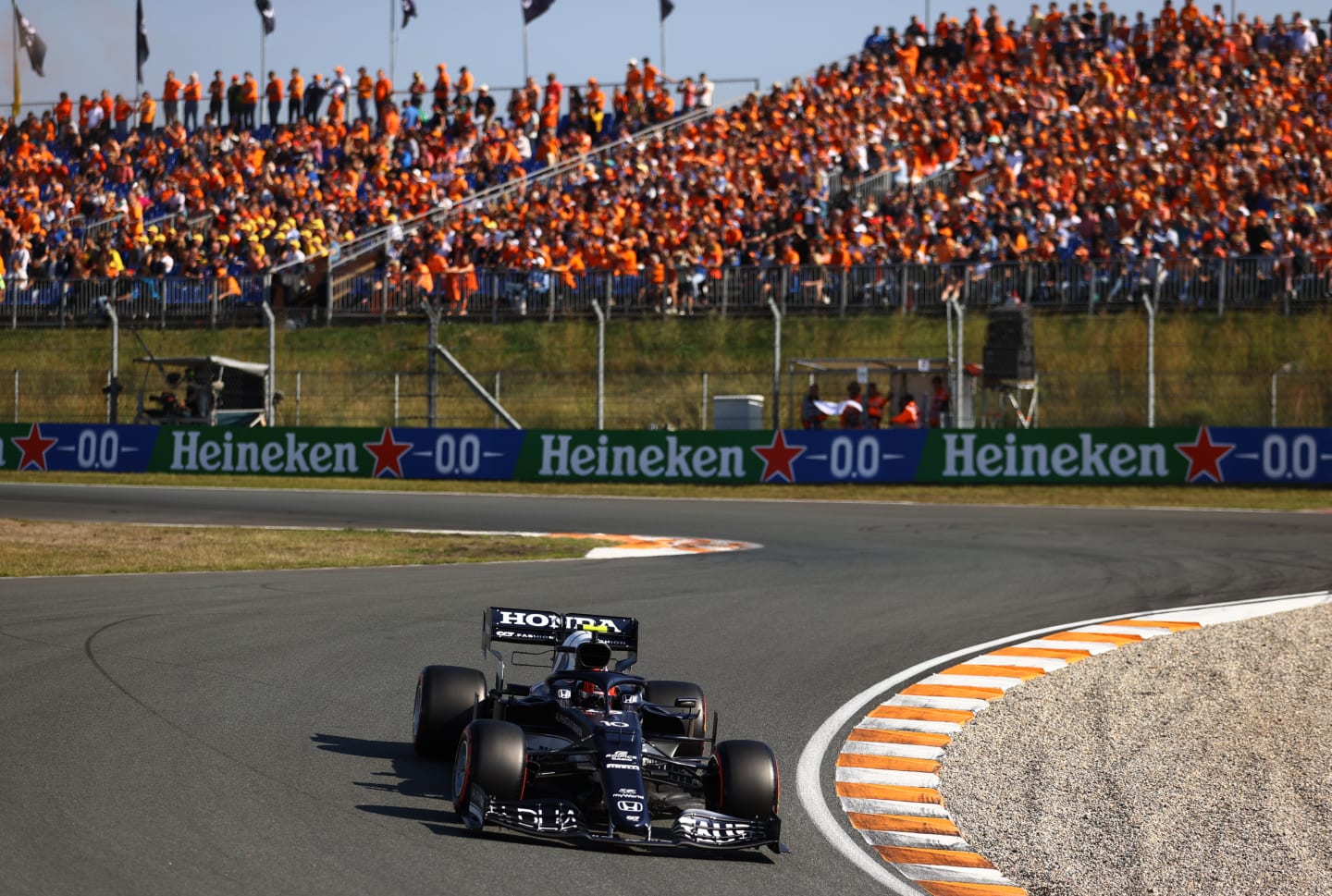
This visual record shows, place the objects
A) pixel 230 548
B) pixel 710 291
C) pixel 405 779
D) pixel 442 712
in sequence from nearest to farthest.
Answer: pixel 405 779
pixel 442 712
pixel 230 548
pixel 710 291

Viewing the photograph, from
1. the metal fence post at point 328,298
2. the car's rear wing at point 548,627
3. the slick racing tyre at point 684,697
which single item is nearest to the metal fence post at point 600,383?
the metal fence post at point 328,298

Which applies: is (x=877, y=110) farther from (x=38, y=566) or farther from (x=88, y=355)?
(x=38, y=566)

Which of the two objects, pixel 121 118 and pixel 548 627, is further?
pixel 121 118

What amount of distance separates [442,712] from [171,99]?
3729cm

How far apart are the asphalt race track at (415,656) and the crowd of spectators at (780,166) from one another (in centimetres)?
827

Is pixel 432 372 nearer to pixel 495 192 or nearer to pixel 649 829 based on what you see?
pixel 495 192

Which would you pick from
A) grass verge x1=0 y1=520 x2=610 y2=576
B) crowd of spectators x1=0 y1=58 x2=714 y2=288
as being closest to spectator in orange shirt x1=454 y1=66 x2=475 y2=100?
crowd of spectators x1=0 y1=58 x2=714 y2=288

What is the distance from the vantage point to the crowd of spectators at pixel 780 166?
29.1 m

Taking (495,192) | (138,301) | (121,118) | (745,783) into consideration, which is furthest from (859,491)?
(121,118)

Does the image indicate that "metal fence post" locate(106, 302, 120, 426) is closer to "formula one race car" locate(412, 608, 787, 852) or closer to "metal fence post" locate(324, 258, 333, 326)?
"metal fence post" locate(324, 258, 333, 326)

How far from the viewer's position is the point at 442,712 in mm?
7758

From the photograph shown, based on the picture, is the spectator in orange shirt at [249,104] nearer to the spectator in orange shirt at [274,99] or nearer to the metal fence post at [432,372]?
the spectator in orange shirt at [274,99]

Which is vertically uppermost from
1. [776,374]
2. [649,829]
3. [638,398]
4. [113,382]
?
[776,374]

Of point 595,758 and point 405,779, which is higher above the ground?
point 595,758
